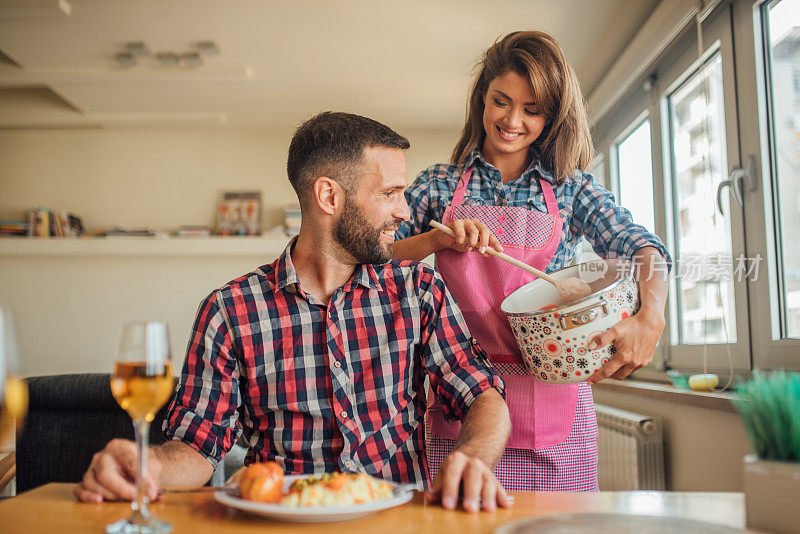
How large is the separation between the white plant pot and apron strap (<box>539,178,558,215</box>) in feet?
3.07

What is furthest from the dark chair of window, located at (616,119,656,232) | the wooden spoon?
window, located at (616,119,656,232)

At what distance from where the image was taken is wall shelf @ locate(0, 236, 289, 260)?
5.36 metres

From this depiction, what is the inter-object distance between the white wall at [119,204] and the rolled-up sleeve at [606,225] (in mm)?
3983

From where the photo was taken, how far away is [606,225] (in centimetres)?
157

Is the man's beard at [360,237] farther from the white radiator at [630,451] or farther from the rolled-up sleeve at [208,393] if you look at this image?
the white radiator at [630,451]

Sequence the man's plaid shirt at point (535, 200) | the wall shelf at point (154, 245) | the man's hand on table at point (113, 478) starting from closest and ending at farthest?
the man's hand on table at point (113, 478), the man's plaid shirt at point (535, 200), the wall shelf at point (154, 245)

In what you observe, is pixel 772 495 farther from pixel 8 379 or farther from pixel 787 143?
pixel 787 143

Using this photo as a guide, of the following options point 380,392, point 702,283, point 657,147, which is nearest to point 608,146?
point 657,147

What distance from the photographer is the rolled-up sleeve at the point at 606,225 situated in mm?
1464

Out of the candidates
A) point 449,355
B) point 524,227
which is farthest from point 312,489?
point 524,227

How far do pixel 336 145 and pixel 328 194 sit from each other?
11cm

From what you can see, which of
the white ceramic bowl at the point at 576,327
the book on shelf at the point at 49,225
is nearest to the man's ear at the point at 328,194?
the white ceramic bowl at the point at 576,327

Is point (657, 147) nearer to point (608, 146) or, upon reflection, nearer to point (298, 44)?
point (608, 146)

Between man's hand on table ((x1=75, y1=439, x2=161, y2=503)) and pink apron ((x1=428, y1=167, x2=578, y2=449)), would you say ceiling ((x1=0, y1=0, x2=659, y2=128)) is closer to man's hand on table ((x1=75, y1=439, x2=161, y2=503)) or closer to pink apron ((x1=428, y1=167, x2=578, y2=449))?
pink apron ((x1=428, y1=167, x2=578, y2=449))
